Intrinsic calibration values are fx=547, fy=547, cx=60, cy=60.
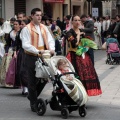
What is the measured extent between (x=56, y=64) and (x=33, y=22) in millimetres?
849

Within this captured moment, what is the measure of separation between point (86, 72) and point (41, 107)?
1.30 meters

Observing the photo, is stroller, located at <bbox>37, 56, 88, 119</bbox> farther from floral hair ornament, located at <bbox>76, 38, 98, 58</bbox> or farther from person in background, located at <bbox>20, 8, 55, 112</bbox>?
floral hair ornament, located at <bbox>76, 38, 98, 58</bbox>

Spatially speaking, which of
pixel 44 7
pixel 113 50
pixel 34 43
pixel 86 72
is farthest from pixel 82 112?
pixel 44 7

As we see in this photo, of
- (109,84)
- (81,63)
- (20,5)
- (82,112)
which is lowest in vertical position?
(109,84)

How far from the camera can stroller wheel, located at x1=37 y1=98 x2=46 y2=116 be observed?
30.1 feet

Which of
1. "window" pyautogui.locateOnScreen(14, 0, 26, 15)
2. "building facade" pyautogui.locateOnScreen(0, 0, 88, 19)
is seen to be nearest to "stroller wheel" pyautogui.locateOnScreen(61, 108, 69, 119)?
"building facade" pyautogui.locateOnScreen(0, 0, 88, 19)

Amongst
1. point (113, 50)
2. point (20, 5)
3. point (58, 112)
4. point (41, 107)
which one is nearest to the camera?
point (41, 107)

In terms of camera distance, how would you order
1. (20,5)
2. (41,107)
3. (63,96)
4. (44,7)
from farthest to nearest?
1. (44,7)
2. (20,5)
3. (41,107)
4. (63,96)

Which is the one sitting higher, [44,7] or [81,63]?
[44,7]

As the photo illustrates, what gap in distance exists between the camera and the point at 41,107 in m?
9.27

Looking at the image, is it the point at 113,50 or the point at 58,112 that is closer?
the point at 58,112

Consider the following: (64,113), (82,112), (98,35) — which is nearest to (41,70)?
(64,113)

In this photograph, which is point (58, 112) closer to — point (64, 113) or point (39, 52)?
point (64, 113)

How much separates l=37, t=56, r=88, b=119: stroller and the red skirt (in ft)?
2.97
